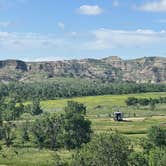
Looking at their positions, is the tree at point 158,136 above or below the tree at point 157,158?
below

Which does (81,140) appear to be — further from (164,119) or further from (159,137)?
(164,119)

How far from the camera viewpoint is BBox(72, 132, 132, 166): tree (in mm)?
76188

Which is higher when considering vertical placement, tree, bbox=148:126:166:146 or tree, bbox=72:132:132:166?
tree, bbox=72:132:132:166

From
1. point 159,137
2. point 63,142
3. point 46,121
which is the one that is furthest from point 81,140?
point 159,137

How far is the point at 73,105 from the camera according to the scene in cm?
19812

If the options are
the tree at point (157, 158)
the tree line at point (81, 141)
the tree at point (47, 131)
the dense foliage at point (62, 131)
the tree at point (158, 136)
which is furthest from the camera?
the tree at point (47, 131)

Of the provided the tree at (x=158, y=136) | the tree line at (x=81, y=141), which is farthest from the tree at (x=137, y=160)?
Answer: the tree at (x=158, y=136)

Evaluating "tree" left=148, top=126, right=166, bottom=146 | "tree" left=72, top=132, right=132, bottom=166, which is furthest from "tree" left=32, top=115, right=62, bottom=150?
"tree" left=72, top=132, right=132, bottom=166

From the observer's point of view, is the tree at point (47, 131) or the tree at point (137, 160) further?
the tree at point (47, 131)

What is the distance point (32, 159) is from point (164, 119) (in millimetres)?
95777

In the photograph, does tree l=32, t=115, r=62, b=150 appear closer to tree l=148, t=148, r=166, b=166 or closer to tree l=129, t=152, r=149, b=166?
tree l=129, t=152, r=149, b=166

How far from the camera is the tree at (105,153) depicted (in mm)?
76188

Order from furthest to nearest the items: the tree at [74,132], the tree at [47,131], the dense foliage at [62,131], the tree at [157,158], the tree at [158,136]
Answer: the tree at [47,131], the dense foliage at [62,131], the tree at [74,132], the tree at [158,136], the tree at [157,158]

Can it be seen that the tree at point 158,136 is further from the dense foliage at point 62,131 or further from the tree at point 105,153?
the tree at point 105,153
